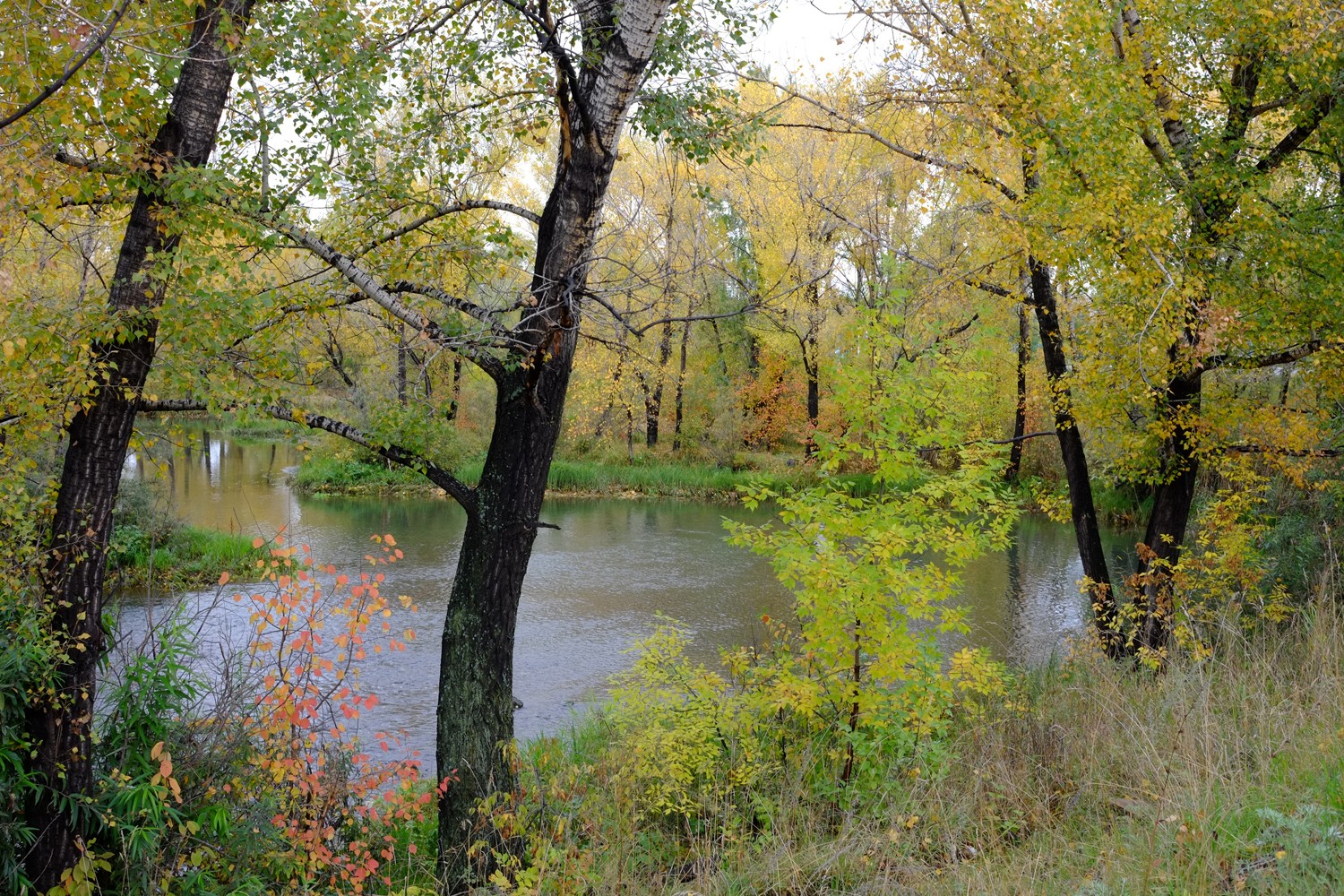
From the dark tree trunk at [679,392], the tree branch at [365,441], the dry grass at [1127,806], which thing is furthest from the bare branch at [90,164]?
the dark tree trunk at [679,392]

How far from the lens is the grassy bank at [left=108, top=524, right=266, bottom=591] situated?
12023 mm

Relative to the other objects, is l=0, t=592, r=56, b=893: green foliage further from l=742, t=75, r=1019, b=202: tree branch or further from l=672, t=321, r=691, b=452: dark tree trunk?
l=672, t=321, r=691, b=452: dark tree trunk

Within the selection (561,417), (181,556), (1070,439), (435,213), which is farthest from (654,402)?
(435,213)

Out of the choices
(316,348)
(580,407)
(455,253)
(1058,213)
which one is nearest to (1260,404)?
(1058,213)

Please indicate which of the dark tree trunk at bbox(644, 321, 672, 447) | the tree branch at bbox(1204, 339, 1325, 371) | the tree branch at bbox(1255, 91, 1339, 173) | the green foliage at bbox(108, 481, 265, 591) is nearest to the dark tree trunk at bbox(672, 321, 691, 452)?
the dark tree trunk at bbox(644, 321, 672, 447)

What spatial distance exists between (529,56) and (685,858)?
14.4 ft

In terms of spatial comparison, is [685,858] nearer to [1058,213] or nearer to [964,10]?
[1058,213]

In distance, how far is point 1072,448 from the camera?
893 centimetres

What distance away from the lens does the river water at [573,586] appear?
884cm

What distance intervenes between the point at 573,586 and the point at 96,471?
9087mm

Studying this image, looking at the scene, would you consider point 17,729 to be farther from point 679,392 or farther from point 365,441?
point 679,392

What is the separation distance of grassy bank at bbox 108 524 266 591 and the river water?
28cm

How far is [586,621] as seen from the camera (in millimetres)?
11305

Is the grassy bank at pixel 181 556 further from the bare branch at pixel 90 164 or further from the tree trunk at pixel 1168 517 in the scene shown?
the tree trunk at pixel 1168 517
